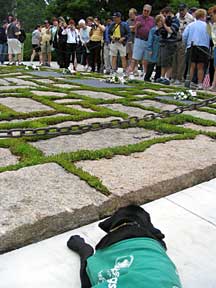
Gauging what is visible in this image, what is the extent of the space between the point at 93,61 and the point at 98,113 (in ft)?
23.9

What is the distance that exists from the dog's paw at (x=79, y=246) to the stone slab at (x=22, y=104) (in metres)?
3.22

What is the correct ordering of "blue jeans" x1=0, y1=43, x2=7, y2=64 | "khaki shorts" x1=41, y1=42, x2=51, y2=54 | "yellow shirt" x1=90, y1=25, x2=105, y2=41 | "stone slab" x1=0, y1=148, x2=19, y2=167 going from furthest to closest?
"blue jeans" x1=0, y1=43, x2=7, y2=64, "khaki shorts" x1=41, y1=42, x2=51, y2=54, "yellow shirt" x1=90, y1=25, x2=105, y2=41, "stone slab" x1=0, y1=148, x2=19, y2=167

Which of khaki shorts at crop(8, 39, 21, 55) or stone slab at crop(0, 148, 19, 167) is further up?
khaki shorts at crop(8, 39, 21, 55)

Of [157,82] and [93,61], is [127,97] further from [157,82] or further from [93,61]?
[93,61]

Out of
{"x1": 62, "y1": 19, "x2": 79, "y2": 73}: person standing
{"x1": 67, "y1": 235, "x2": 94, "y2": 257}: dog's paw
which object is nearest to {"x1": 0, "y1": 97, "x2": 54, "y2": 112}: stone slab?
{"x1": 67, "y1": 235, "x2": 94, "y2": 257}: dog's paw

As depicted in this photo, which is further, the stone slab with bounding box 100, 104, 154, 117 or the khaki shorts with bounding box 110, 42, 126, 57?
the khaki shorts with bounding box 110, 42, 126, 57

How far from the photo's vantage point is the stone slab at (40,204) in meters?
2.12

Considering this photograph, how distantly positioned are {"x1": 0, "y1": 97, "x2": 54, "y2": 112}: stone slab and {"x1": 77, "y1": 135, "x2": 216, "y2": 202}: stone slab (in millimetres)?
2181

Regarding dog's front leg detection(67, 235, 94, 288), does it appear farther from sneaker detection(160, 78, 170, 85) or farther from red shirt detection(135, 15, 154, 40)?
red shirt detection(135, 15, 154, 40)

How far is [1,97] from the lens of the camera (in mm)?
6008

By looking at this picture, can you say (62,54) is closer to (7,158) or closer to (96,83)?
(96,83)

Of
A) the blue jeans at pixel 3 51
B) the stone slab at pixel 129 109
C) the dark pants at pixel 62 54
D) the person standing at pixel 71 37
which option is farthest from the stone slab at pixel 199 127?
the blue jeans at pixel 3 51

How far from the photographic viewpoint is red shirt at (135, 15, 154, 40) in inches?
364

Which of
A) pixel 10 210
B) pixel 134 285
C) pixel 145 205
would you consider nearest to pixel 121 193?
pixel 145 205
